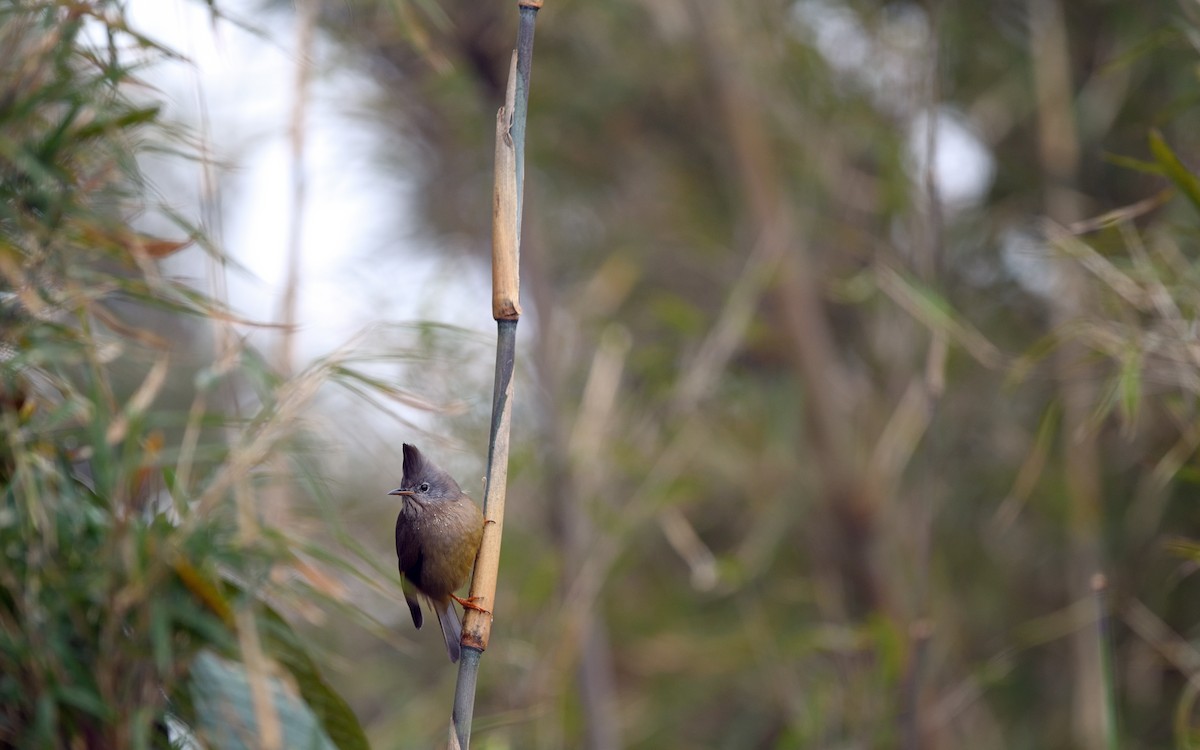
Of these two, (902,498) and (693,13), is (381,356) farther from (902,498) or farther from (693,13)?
(902,498)

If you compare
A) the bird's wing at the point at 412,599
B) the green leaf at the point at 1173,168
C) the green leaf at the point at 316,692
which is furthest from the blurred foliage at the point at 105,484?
the green leaf at the point at 1173,168

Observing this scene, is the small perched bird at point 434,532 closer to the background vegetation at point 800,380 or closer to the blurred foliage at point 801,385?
the background vegetation at point 800,380

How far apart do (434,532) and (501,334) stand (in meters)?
0.36

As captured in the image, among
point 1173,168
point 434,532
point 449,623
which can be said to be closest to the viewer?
point 434,532

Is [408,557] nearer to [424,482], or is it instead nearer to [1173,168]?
[424,482]

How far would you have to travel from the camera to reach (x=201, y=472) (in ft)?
5.96

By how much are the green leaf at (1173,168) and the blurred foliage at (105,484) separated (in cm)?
123

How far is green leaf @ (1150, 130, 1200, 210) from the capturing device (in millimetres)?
1580

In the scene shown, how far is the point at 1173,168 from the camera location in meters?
1.60

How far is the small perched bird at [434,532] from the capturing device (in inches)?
53.2

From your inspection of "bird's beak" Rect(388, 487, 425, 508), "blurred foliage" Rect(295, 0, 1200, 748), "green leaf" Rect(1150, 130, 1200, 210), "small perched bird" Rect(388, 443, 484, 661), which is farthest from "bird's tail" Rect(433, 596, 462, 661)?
"blurred foliage" Rect(295, 0, 1200, 748)

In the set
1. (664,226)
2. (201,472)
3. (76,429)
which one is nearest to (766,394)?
(664,226)

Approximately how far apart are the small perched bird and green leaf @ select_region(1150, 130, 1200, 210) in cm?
110

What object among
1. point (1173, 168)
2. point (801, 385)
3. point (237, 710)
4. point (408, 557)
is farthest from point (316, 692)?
point (801, 385)
